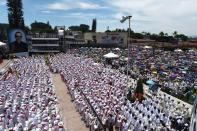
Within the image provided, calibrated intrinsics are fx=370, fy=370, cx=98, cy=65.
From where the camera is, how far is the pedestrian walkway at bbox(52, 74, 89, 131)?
20375mm

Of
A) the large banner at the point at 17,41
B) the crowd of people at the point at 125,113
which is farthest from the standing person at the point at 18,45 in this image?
the crowd of people at the point at 125,113

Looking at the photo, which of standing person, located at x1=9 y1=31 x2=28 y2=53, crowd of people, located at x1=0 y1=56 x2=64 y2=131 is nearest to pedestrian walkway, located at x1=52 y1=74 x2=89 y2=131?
crowd of people, located at x1=0 y1=56 x2=64 y2=131

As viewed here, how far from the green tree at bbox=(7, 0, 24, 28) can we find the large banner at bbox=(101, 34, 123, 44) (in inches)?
996

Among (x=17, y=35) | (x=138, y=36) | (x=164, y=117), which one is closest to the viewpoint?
(x=164, y=117)

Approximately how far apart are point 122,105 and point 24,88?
31.3 feet

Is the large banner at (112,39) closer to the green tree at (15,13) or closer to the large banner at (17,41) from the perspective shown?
the green tree at (15,13)

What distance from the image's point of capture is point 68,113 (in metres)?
23.8

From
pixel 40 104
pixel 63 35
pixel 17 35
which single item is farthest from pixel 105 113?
pixel 63 35

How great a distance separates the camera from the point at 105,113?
19438 millimetres

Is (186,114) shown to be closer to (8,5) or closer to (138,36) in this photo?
(8,5)

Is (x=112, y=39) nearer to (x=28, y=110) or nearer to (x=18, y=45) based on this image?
(x=18, y=45)

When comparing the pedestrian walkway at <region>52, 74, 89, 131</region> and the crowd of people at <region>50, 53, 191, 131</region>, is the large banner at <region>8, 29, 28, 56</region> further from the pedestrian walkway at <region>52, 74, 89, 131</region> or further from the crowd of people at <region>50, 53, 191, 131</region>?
the crowd of people at <region>50, 53, 191, 131</region>

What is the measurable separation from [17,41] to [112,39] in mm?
36192

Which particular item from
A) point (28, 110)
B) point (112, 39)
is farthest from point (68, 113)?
point (112, 39)
